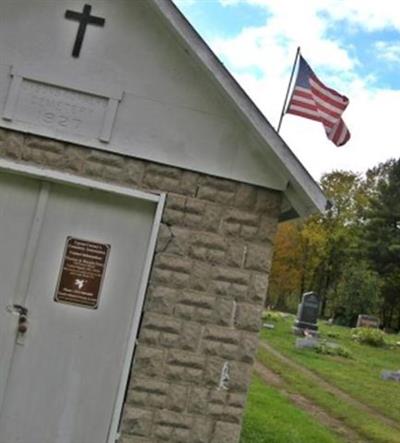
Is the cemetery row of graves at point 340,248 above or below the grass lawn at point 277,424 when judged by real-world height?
above

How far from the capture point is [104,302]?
5.60m

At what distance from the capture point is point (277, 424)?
9.56 metres

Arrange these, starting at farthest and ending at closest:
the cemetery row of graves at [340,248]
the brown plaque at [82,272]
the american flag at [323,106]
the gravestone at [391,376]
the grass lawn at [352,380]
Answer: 1. the cemetery row of graves at [340,248]
2. the gravestone at [391,376]
3. the grass lawn at [352,380]
4. the american flag at [323,106]
5. the brown plaque at [82,272]

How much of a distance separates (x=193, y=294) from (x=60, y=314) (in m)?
1.23

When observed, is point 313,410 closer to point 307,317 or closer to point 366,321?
point 307,317

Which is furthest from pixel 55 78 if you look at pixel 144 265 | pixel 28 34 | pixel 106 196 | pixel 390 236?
pixel 390 236

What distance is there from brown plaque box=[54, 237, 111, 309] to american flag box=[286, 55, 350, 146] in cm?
362

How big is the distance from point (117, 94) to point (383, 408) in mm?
10103

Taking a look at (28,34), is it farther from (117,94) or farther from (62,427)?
(62,427)

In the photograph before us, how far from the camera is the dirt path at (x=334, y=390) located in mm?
12031

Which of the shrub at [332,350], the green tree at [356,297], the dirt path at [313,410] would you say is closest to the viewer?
the dirt path at [313,410]

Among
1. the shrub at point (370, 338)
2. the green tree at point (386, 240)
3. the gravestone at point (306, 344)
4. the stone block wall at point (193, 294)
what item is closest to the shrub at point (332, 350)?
the gravestone at point (306, 344)

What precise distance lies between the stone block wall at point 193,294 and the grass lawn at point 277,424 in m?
3.04

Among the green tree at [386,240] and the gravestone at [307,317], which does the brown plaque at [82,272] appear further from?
the green tree at [386,240]
